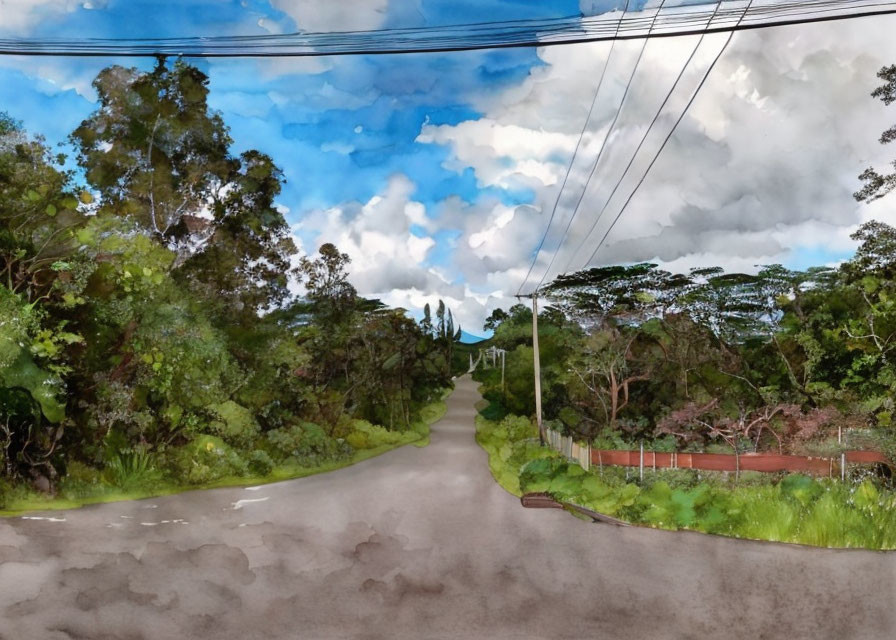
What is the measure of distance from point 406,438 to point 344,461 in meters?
4.35

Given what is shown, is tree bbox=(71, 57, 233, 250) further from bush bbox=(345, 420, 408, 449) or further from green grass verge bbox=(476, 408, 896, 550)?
green grass verge bbox=(476, 408, 896, 550)

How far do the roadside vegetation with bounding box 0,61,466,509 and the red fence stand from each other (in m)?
6.00

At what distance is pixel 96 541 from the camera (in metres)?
7.95

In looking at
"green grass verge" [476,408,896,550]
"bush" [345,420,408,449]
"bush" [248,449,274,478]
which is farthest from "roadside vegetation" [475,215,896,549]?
"bush" [248,449,274,478]

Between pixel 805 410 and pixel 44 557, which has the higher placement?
pixel 805 410

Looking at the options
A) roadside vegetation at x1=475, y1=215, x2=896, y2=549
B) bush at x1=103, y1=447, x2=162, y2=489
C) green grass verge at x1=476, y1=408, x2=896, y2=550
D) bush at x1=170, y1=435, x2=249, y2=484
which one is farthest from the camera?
bush at x1=170, y1=435, x2=249, y2=484

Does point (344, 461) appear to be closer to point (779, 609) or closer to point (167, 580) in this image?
point (167, 580)

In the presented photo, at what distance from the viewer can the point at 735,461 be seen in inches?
462

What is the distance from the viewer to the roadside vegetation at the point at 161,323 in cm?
1009

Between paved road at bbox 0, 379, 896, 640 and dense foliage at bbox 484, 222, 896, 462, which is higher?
dense foliage at bbox 484, 222, 896, 462

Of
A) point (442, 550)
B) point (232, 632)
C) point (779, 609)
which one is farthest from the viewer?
point (442, 550)

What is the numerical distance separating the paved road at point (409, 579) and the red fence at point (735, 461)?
3855 millimetres

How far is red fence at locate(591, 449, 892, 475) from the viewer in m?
11.1

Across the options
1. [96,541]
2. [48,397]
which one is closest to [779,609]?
[96,541]
